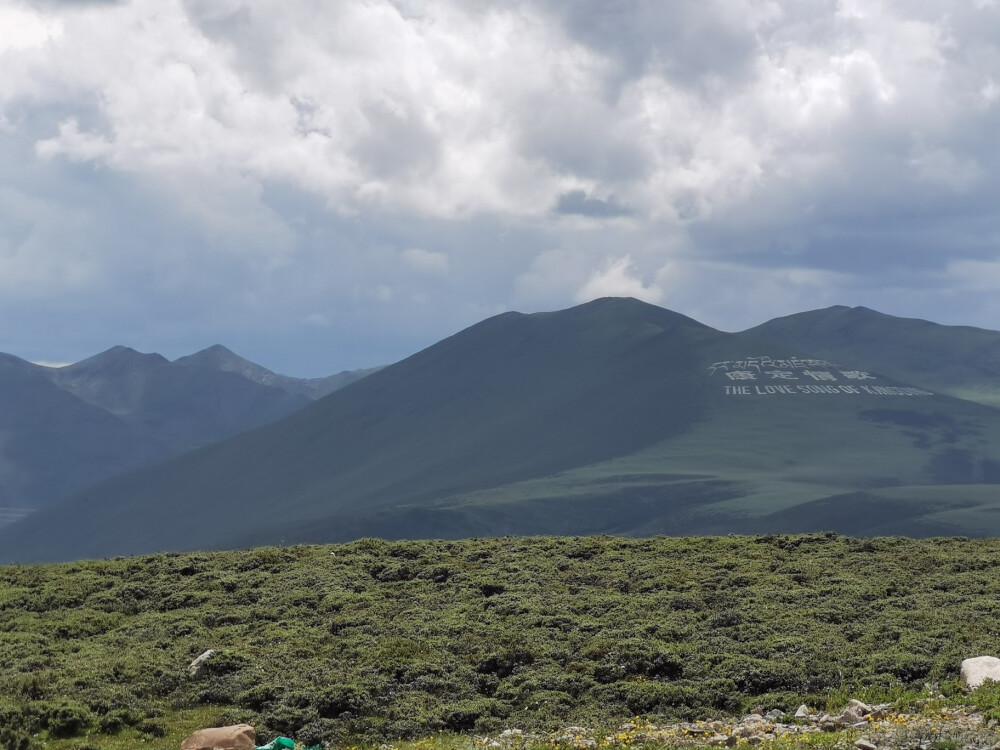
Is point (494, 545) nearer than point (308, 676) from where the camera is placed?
No

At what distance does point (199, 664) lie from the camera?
2983cm

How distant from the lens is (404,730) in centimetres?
2502

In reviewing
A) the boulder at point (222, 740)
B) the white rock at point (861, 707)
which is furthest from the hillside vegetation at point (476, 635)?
the boulder at point (222, 740)

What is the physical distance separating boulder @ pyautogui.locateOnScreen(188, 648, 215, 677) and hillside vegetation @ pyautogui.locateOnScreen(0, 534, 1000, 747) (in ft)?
0.63

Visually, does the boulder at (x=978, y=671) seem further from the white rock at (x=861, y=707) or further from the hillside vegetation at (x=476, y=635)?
the white rock at (x=861, y=707)

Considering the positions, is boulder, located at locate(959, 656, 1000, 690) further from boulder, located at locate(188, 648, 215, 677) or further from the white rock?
boulder, located at locate(188, 648, 215, 677)

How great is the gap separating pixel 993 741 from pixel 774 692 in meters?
7.34

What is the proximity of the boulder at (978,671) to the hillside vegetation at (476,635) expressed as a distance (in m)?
0.55

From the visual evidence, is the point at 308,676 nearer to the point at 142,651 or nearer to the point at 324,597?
the point at 142,651

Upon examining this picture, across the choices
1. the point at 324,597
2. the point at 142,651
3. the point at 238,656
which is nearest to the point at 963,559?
the point at 324,597

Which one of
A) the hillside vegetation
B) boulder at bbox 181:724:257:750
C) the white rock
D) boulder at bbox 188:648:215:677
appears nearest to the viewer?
boulder at bbox 181:724:257:750

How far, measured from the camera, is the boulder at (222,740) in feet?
71.6

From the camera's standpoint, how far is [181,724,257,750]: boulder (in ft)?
71.6

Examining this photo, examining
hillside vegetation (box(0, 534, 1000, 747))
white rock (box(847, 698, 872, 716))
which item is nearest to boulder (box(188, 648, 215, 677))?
hillside vegetation (box(0, 534, 1000, 747))
